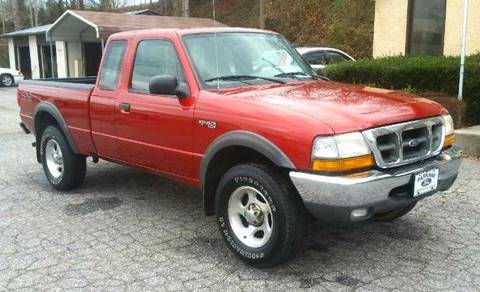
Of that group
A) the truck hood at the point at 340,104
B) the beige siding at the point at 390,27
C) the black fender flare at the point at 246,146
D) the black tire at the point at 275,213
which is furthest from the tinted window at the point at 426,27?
the black tire at the point at 275,213

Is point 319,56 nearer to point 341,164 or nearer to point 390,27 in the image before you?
point 390,27

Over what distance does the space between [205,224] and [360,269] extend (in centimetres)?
168

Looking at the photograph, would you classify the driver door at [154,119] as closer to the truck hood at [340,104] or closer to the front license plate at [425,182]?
the truck hood at [340,104]

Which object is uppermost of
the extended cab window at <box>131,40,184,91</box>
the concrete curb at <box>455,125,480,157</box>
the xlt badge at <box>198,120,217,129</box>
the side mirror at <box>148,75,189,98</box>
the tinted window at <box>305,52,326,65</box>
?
the extended cab window at <box>131,40,184,91</box>

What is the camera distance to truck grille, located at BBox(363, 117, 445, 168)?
→ 364 cm

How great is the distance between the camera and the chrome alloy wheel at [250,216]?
4.02 meters

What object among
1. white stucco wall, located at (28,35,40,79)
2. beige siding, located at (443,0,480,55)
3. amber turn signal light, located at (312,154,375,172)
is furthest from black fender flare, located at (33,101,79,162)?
white stucco wall, located at (28,35,40,79)

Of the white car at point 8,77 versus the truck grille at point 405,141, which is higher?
the truck grille at point 405,141

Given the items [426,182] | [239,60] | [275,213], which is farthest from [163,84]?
[426,182]

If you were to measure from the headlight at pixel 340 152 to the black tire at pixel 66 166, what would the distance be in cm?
367

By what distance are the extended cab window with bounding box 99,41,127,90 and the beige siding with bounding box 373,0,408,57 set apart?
31.0 feet

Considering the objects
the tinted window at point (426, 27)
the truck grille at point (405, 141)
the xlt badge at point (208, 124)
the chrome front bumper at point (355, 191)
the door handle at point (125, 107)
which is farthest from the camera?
the tinted window at point (426, 27)

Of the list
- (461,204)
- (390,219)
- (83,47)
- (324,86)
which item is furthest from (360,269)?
(83,47)

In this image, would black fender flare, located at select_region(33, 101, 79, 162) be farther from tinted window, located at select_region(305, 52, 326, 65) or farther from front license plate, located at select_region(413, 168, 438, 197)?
tinted window, located at select_region(305, 52, 326, 65)
